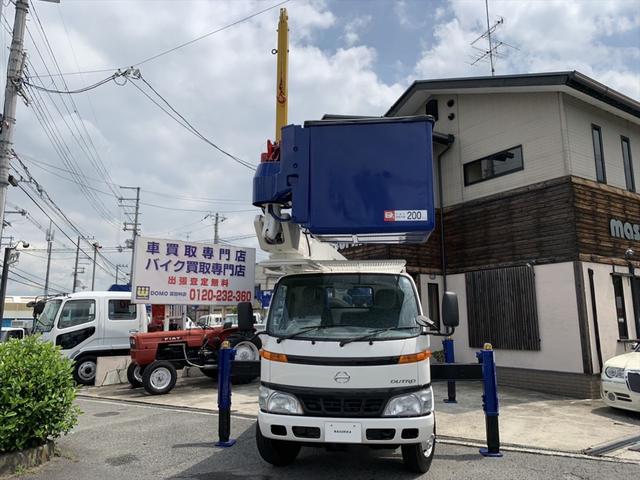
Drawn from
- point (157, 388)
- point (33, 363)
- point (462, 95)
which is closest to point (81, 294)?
point (157, 388)

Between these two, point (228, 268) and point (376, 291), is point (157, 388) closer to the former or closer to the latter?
point (228, 268)

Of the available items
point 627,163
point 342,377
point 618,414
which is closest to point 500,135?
point 627,163

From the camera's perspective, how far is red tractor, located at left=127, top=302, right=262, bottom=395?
9.64 meters

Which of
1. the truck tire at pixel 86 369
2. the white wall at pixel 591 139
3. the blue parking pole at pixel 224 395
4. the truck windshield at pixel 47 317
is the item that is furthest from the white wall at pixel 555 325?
the truck windshield at pixel 47 317

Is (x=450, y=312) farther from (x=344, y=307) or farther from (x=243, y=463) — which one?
(x=243, y=463)

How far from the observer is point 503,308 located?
11102 mm

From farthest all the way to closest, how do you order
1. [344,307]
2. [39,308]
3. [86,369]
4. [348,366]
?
[39,308]
[86,369]
[344,307]
[348,366]

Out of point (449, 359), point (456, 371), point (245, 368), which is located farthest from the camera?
point (449, 359)

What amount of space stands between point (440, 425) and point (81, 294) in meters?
9.29

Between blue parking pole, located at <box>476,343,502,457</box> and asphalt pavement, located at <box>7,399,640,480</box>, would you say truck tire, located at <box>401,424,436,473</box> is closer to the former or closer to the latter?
asphalt pavement, located at <box>7,399,640,480</box>

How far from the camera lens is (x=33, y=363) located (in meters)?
4.95

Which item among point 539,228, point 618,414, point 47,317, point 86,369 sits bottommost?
point 618,414

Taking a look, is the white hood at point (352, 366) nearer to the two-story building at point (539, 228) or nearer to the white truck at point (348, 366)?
the white truck at point (348, 366)

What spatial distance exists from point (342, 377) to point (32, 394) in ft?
10.9
